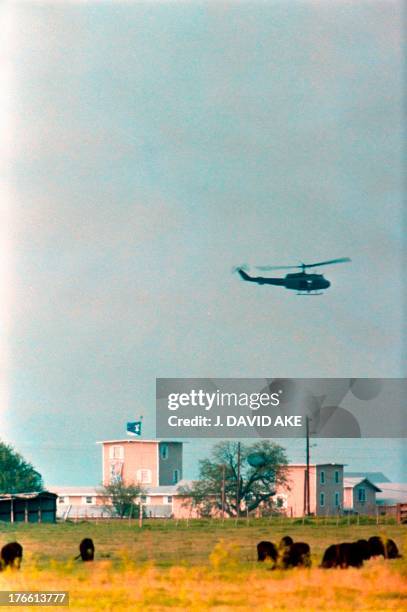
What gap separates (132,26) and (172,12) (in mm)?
316

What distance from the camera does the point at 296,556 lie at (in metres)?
8.10

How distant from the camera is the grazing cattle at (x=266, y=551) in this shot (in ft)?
26.5

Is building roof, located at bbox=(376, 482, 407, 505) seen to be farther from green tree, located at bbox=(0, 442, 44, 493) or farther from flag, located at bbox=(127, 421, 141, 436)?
green tree, located at bbox=(0, 442, 44, 493)

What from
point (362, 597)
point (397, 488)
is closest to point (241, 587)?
point (362, 597)

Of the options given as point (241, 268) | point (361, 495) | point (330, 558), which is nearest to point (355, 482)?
point (361, 495)

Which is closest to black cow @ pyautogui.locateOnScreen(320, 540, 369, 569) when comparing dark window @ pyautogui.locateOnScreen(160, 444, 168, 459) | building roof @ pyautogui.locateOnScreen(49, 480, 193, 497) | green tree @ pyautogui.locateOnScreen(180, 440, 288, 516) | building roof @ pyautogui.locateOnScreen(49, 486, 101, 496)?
green tree @ pyautogui.locateOnScreen(180, 440, 288, 516)

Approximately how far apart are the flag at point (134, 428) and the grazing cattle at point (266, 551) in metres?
1.17

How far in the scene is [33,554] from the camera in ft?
26.3

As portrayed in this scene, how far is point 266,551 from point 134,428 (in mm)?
1277

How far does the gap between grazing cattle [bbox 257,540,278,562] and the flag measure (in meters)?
1.17

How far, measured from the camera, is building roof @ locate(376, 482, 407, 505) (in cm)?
805
